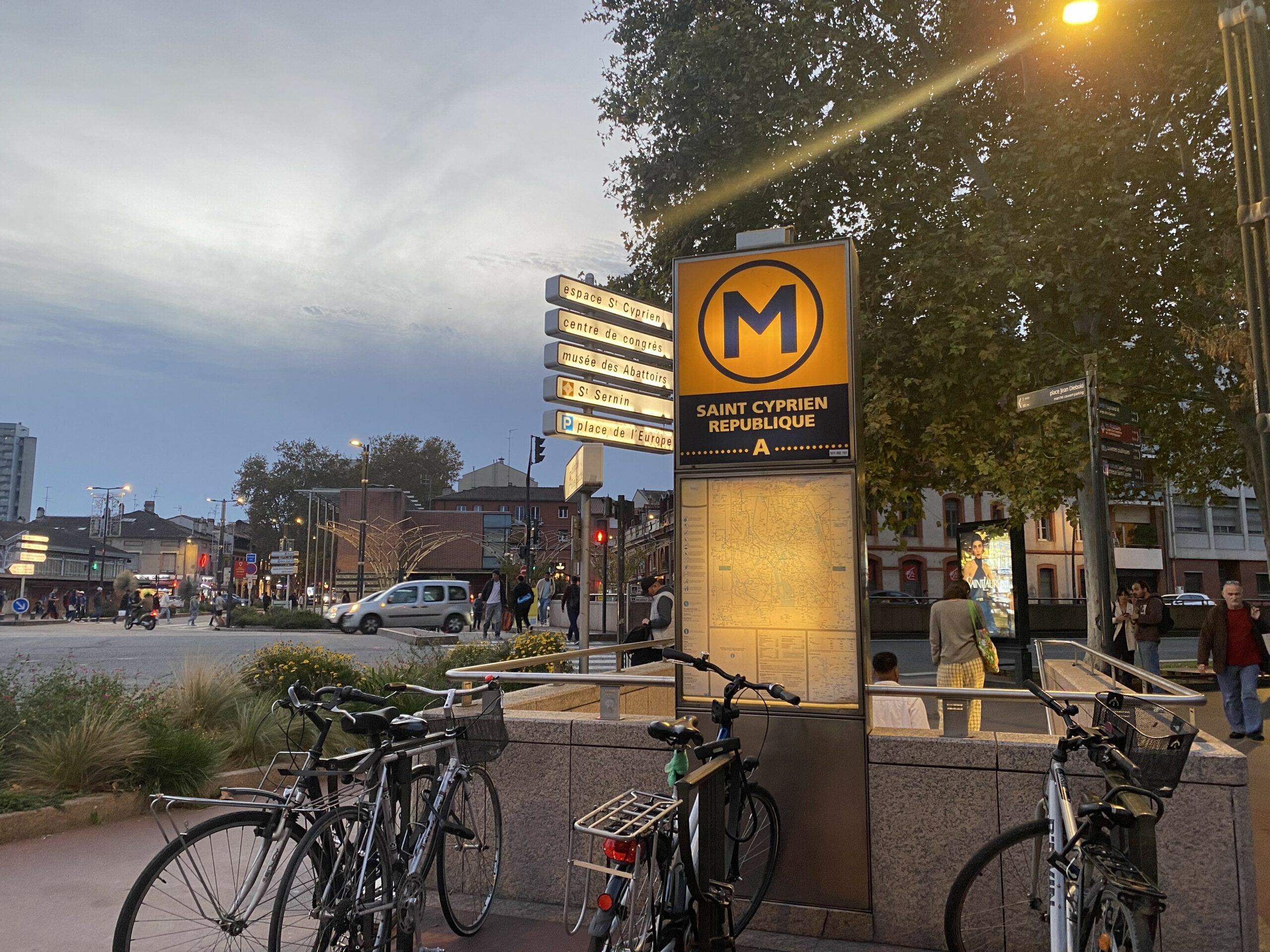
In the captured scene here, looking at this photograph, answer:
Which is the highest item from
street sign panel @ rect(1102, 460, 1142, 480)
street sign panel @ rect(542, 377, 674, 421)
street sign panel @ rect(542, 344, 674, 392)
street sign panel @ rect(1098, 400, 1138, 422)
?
street sign panel @ rect(542, 344, 674, 392)

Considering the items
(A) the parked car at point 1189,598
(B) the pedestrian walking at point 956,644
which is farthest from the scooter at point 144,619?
(A) the parked car at point 1189,598

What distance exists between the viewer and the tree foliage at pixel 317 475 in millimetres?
103000

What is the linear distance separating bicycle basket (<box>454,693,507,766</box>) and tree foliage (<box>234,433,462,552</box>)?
99982 millimetres

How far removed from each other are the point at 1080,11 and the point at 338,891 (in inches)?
270

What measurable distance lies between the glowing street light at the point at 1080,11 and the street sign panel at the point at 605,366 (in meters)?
3.81

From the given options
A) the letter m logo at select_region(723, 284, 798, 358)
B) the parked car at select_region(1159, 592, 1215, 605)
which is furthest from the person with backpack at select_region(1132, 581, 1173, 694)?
the parked car at select_region(1159, 592, 1215, 605)

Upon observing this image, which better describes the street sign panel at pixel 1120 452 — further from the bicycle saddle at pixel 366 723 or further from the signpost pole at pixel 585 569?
the bicycle saddle at pixel 366 723

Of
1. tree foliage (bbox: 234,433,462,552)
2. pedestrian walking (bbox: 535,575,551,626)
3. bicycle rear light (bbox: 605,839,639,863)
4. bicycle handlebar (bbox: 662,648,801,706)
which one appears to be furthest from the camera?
tree foliage (bbox: 234,433,462,552)

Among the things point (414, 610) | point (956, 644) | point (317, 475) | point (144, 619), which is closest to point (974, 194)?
point (956, 644)

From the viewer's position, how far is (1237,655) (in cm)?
1066

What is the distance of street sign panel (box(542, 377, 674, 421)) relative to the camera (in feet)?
28.8

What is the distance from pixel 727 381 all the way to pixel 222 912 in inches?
133

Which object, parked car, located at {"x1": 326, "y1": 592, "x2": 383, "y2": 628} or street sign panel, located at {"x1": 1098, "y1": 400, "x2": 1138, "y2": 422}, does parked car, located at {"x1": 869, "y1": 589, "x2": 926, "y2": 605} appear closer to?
parked car, located at {"x1": 326, "y1": 592, "x2": 383, "y2": 628}

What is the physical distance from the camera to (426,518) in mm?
83375
